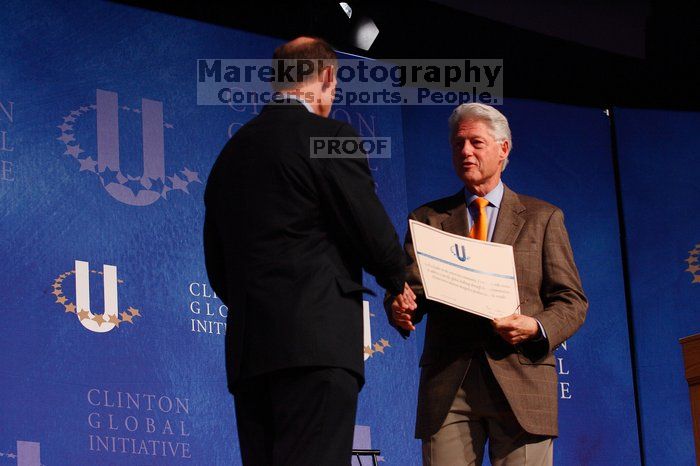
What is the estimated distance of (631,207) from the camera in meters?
5.14

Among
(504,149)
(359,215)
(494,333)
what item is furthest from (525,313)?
(359,215)

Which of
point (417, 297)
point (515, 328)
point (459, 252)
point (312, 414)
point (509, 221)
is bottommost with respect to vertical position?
point (312, 414)

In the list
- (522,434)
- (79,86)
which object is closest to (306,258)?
(522,434)

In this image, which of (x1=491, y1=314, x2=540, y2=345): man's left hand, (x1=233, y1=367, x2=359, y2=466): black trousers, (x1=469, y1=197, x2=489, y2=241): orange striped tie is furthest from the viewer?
(x1=469, y1=197, x2=489, y2=241): orange striped tie

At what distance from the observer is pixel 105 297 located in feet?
12.4

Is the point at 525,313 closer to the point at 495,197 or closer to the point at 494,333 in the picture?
the point at 494,333

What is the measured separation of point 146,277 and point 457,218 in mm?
1476

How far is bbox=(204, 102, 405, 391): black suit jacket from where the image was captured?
210cm

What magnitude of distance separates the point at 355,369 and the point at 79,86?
2.24m

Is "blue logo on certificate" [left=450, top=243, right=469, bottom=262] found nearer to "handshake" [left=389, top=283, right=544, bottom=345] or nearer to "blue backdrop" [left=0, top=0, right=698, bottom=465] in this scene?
"handshake" [left=389, top=283, right=544, bottom=345]

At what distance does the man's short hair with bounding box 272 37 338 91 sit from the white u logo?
65.4 inches

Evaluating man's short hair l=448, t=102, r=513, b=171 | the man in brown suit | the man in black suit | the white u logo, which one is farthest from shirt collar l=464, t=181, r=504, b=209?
the white u logo

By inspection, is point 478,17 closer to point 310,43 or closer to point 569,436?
point 569,436

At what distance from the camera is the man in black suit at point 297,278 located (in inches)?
81.7
